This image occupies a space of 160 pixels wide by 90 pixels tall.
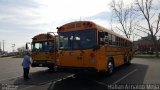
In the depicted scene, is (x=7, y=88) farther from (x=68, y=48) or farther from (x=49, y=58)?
(x=49, y=58)

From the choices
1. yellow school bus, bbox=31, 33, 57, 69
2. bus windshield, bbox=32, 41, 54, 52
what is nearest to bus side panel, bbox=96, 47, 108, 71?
yellow school bus, bbox=31, 33, 57, 69

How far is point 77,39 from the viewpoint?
13.8 m

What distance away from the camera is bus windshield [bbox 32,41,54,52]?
62.6 feet

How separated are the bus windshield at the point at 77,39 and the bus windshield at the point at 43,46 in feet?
15.9

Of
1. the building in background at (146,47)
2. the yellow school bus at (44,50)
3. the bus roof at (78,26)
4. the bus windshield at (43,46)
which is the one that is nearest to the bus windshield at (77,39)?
the bus roof at (78,26)

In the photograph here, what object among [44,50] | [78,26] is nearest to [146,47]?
[44,50]

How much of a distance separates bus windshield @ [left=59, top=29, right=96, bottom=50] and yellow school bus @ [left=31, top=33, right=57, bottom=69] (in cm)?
462

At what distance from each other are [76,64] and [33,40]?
7494 mm

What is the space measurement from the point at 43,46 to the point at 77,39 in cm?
630

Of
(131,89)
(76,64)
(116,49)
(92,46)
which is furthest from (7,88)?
(116,49)

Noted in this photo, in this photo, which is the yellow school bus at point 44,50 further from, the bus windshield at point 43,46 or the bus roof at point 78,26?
the bus roof at point 78,26

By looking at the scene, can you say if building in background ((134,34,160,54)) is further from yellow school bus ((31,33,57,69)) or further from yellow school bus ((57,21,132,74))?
yellow school bus ((57,21,132,74))

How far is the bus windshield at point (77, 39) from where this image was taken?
1338 cm

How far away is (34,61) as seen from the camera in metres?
19.7
